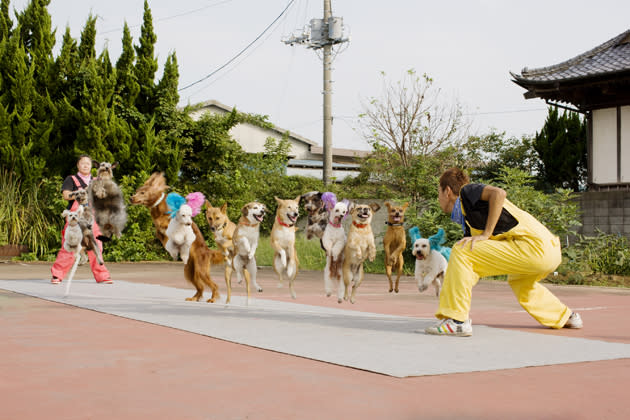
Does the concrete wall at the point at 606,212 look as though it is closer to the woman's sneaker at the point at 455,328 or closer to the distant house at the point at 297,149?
the woman's sneaker at the point at 455,328

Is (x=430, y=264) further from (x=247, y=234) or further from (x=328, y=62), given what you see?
(x=328, y=62)

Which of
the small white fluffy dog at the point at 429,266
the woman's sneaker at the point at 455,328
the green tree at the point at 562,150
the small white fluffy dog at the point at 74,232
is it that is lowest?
the woman's sneaker at the point at 455,328

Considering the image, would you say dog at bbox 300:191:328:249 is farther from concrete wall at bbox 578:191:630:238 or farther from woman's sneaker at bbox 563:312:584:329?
concrete wall at bbox 578:191:630:238

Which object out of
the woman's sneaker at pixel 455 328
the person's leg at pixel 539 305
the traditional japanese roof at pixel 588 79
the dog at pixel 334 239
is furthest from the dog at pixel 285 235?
the traditional japanese roof at pixel 588 79

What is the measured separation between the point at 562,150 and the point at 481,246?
789 inches

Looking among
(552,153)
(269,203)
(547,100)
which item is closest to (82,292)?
(269,203)

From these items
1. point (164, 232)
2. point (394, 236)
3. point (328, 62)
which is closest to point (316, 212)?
point (394, 236)

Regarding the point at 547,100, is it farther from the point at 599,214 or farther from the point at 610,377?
the point at 610,377

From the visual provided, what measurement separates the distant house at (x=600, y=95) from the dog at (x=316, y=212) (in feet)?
46.1

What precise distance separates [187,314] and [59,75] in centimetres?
1384

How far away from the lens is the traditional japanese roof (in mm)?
19547

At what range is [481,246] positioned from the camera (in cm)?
679

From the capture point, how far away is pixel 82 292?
1098cm

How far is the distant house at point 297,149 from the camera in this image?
45.8 m
